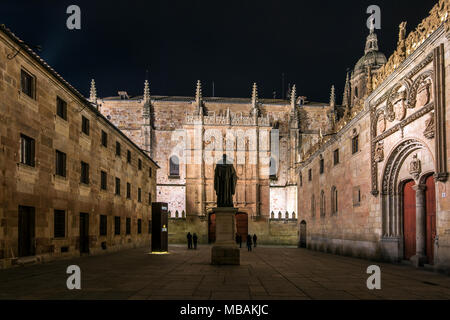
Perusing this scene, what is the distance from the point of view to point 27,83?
16.8 meters

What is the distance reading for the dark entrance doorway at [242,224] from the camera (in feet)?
159

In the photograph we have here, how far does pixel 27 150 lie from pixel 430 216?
1575 cm

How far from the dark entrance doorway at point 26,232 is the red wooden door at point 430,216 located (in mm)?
15203

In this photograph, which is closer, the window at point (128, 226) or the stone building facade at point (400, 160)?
the stone building facade at point (400, 160)

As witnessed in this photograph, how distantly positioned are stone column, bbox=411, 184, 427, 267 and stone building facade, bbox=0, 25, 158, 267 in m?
14.8

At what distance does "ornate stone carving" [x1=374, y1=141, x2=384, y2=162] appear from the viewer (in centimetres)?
1877

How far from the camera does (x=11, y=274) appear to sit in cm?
1260

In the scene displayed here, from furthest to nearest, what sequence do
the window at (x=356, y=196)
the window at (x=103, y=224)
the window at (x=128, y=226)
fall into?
the window at (x=128, y=226) → the window at (x=103, y=224) → the window at (x=356, y=196)

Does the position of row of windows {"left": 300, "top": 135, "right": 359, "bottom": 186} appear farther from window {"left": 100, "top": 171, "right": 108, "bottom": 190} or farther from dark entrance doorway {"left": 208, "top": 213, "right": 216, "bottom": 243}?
window {"left": 100, "top": 171, "right": 108, "bottom": 190}

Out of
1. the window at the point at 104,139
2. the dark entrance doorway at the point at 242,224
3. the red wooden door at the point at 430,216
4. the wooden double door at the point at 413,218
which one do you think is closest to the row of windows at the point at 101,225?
the window at the point at 104,139

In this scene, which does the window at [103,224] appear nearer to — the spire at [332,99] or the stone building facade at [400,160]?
the stone building facade at [400,160]
